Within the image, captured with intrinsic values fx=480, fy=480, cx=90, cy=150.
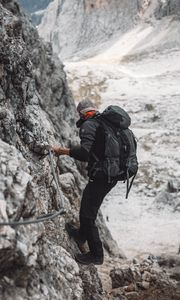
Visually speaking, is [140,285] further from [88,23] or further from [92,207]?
[88,23]

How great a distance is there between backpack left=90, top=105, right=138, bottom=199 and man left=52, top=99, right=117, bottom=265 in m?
0.10

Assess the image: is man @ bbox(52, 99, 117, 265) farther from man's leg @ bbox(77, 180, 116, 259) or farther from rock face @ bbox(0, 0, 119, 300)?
rock face @ bbox(0, 0, 119, 300)

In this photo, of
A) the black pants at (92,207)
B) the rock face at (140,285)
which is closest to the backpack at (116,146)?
the black pants at (92,207)

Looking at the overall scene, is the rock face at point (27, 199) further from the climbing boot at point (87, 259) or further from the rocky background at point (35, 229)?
the climbing boot at point (87, 259)

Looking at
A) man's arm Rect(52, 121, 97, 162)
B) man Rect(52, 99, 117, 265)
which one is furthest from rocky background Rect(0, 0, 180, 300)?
man's arm Rect(52, 121, 97, 162)

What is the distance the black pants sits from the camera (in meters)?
8.01

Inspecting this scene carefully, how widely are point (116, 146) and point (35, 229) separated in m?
2.50

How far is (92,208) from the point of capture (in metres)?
8.14

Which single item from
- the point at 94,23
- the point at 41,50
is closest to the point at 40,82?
the point at 41,50

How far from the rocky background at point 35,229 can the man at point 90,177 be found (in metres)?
0.28

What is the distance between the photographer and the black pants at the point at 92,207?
8.01 metres

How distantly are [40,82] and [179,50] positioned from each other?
41.3 metres

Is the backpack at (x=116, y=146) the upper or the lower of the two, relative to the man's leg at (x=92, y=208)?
upper

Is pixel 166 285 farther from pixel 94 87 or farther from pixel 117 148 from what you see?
pixel 94 87
